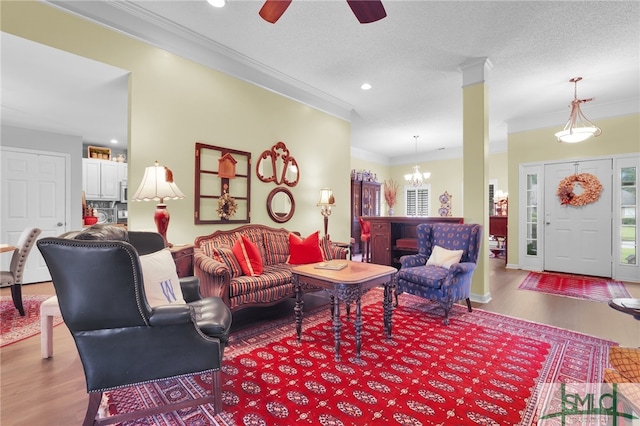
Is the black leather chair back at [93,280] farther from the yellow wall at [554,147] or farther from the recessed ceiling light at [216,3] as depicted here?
the yellow wall at [554,147]

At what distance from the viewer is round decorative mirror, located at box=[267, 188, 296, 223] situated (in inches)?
172

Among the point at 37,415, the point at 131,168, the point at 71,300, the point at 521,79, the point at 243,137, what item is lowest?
the point at 37,415

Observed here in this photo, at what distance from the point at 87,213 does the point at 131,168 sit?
12.0 ft

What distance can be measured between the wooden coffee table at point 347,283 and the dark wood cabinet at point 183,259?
115 cm

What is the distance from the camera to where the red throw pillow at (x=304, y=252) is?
3.79 metres

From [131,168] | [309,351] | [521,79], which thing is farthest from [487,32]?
[131,168]

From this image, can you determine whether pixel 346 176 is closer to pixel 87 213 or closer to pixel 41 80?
pixel 41 80

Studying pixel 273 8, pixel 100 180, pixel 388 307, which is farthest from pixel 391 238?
pixel 100 180

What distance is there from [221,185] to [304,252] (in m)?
1.38

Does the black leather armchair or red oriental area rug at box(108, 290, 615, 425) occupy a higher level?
the black leather armchair

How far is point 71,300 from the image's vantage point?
4.92ft

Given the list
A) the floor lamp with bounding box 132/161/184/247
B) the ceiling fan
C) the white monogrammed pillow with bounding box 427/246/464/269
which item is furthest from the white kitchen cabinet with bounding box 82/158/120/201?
the white monogrammed pillow with bounding box 427/246/464/269

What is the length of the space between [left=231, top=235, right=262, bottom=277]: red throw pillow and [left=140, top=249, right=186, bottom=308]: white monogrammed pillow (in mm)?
957

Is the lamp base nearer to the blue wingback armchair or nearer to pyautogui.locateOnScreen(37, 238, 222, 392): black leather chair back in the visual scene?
pyautogui.locateOnScreen(37, 238, 222, 392): black leather chair back
